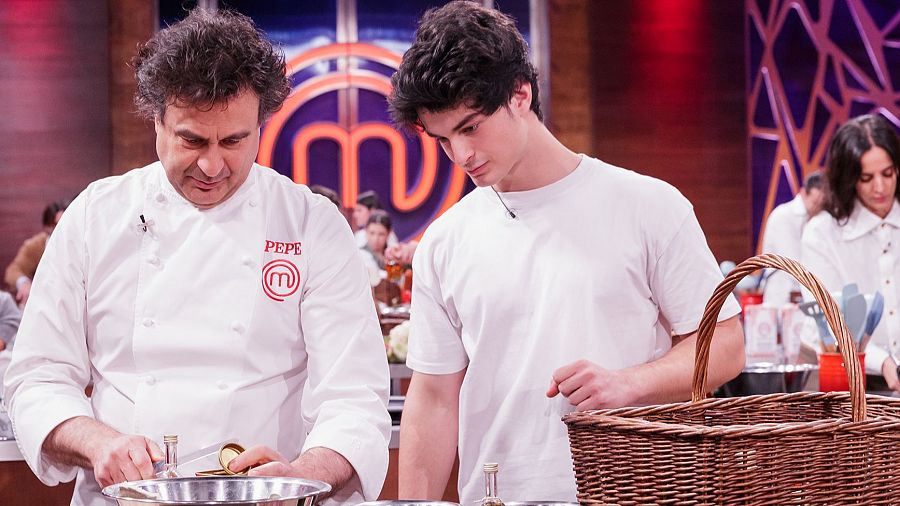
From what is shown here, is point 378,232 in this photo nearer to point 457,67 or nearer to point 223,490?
point 457,67

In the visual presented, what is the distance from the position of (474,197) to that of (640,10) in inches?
304

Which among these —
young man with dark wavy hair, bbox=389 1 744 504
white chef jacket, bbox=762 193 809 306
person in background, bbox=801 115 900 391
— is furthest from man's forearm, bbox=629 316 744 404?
white chef jacket, bbox=762 193 809 306

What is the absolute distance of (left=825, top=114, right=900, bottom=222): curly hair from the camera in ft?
11.6

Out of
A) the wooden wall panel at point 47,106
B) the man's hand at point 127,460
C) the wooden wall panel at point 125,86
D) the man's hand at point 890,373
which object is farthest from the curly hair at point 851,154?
the wooden wall panel at point 47,106

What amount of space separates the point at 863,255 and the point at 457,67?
2233 mm

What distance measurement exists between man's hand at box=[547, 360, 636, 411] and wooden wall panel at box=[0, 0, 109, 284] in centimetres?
785

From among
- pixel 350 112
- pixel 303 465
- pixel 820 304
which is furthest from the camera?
pixel 350 112

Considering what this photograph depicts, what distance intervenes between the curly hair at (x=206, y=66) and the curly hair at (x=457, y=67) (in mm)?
223

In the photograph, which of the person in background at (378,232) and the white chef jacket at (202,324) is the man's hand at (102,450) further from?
the person in background at (378,232)

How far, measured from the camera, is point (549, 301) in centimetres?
197

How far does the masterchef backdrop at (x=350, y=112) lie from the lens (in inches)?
390

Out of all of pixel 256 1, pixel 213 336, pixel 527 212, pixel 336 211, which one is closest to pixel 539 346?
pixel 527 212

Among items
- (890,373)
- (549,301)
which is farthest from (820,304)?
(890,373)

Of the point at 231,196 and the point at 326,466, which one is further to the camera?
the point at 231,196
